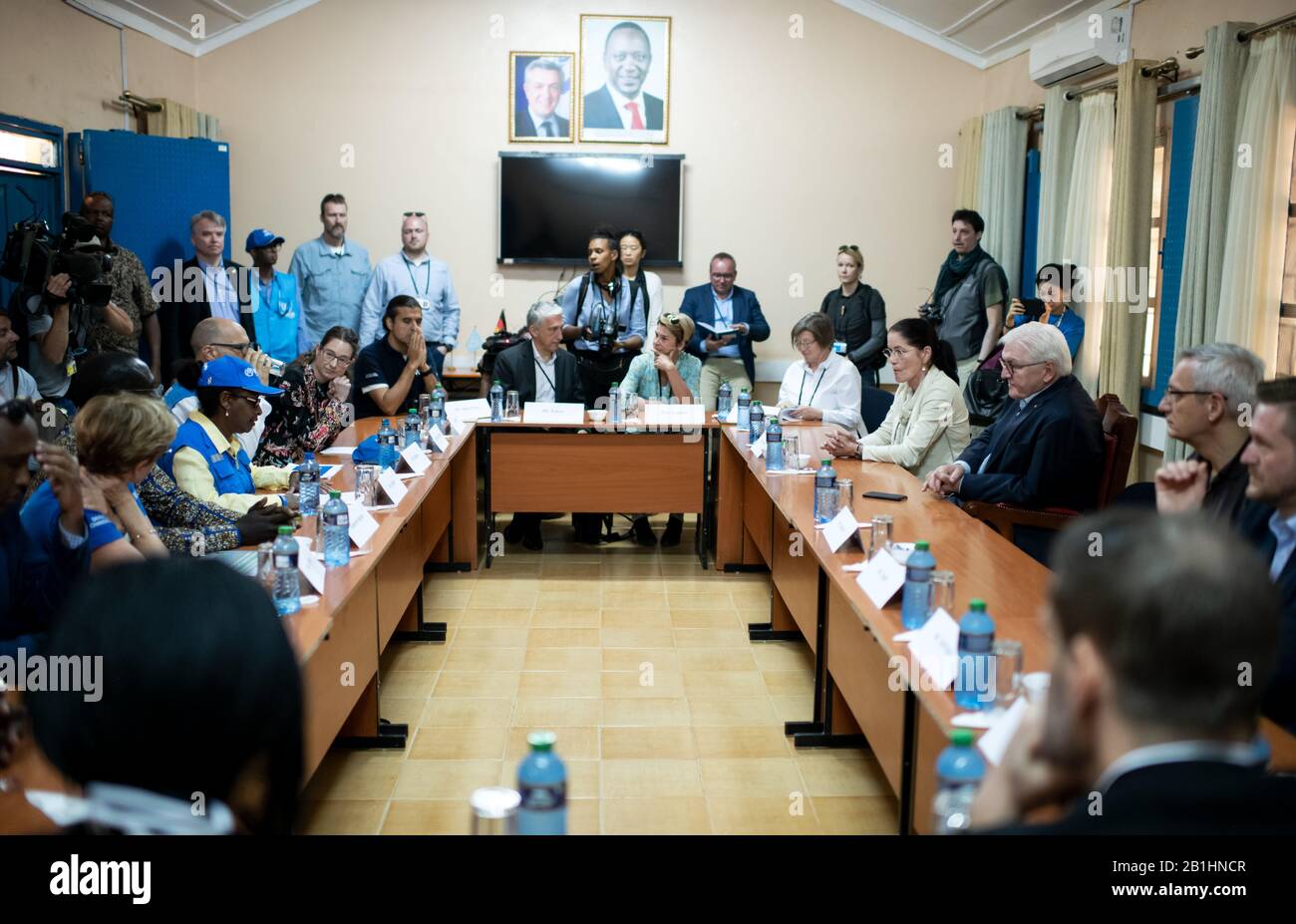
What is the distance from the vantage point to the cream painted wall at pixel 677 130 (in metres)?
7.66

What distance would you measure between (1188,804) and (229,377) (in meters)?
2.88

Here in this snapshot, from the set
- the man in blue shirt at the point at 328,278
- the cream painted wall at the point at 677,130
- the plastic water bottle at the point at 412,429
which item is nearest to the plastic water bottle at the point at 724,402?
the plastic water bottle at the point at 412,429

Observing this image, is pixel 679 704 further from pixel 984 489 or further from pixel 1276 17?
pixel 1276 17

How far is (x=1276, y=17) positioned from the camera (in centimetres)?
456

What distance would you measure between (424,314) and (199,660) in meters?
6.39

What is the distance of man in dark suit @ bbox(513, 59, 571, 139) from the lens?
7680 mm

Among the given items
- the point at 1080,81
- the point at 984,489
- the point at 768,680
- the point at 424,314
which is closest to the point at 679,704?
the point at 768,680

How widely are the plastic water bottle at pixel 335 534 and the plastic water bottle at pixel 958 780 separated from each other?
1.74m

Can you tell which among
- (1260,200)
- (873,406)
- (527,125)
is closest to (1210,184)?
(1260,200)

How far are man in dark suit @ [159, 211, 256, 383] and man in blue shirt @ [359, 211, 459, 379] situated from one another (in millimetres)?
1030

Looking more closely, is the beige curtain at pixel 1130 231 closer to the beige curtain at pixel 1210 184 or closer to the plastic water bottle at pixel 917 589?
the beige curtain at pixel 1210 184

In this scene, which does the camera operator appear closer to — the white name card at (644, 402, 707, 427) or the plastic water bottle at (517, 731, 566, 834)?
the white name card at (644, 402, 707, 427)

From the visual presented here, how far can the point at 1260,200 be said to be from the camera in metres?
4.68

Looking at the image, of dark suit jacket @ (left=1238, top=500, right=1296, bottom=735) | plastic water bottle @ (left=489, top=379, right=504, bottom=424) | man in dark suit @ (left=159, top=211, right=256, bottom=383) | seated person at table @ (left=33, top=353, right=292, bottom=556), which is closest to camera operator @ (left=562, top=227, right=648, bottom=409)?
plastic water bottle @ (left=489, top=379, right=504, bottom=424)
